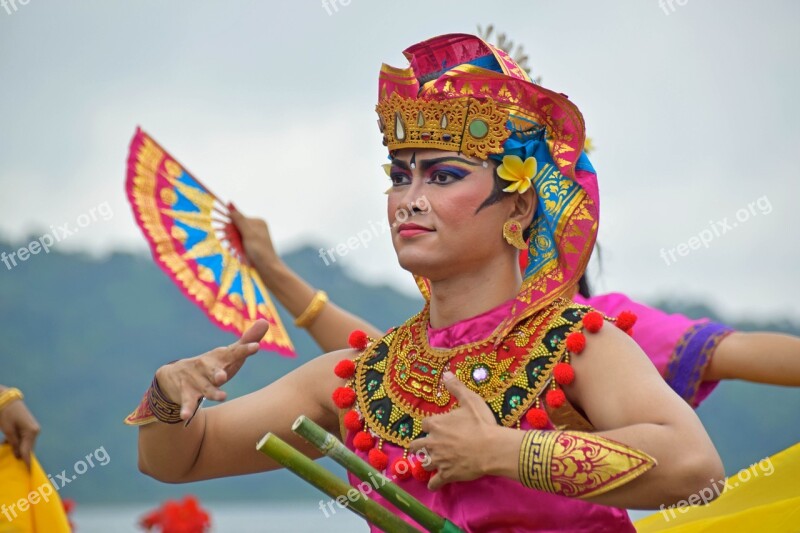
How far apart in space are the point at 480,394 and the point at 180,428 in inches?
31.2

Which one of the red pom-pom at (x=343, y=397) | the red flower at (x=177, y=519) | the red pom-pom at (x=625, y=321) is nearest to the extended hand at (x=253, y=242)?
the red flower at (x=177, y=519)

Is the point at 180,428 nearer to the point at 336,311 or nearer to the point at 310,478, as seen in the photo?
the point at 310,478

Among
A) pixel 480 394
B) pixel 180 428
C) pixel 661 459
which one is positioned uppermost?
pixel 180 428

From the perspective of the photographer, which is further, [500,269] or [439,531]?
[500,269]

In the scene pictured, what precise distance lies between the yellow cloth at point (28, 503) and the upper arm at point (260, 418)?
0.99 metres

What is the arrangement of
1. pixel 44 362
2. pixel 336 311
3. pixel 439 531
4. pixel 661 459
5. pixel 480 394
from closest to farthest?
1. pixel 661 459
2. pixel 439 531
3. pixel 480 394
4. pixel 336 311
5. pixel 44 362

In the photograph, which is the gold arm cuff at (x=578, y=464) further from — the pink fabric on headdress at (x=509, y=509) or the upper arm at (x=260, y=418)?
the upper arm at (x=260, y=418)

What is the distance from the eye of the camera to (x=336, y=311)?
5.30 metres

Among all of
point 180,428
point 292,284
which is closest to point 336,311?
point 292,284

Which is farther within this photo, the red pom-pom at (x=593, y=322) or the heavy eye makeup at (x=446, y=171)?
the heavy eye makeup at (x=446, y=171)

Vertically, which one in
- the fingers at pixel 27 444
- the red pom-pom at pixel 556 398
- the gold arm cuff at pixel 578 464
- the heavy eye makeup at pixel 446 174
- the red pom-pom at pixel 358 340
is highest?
the heavy eye makeup at pixel 446 174

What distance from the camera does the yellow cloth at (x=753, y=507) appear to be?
3.59 metres

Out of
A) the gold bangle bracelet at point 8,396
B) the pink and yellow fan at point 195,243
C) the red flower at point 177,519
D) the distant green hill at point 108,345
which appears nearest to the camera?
the gold bangle bracelet at point 8,396

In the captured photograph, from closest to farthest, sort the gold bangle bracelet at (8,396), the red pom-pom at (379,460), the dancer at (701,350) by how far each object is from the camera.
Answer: the red pom-pom at (379,460)
the dancer at (701,350)
the gold bangle bracelet at (8,396)
